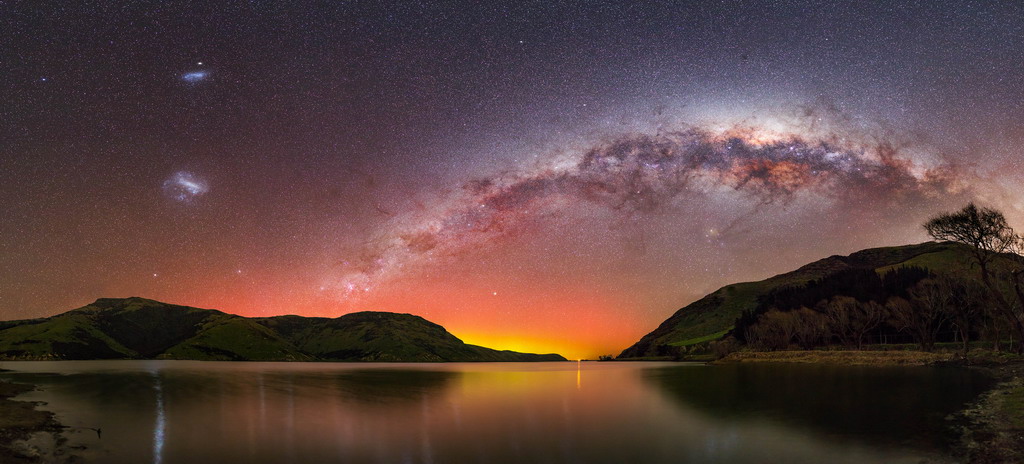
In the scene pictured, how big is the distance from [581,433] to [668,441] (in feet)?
18.1

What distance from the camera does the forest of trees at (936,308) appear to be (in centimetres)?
6775

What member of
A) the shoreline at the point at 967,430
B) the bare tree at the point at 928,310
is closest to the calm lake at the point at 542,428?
the shoreline at the point at 967,430

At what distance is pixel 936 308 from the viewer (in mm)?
113812

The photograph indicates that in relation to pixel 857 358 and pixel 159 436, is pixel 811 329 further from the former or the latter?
pixel 159 436

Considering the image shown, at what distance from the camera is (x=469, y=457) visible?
24703 millimetres

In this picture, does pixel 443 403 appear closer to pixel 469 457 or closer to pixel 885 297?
pixel 469 457

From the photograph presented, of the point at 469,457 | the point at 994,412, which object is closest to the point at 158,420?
the point at 469,457

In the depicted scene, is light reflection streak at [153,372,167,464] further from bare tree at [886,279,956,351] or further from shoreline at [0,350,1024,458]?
bare tree at [886,279,956,351]

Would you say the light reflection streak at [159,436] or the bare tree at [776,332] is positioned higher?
the light reflection streak at [159,436]

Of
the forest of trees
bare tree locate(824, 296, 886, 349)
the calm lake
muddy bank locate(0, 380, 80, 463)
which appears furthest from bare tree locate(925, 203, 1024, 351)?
muddy bank locate(0, 380, 80, 463)

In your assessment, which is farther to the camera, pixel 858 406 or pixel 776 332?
pixel 776 332

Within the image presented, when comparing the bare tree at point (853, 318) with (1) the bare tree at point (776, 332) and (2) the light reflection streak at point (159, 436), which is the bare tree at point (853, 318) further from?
(2) the light reflection streak at point (159, 436)

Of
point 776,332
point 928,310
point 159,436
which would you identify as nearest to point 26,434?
point 159,436

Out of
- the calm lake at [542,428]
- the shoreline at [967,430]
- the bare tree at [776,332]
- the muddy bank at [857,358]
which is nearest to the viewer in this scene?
the shoreline at [967,430]
